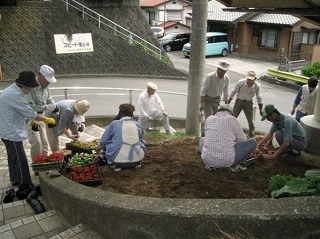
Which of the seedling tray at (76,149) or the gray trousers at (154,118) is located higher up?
the seedling tray at (76,149)

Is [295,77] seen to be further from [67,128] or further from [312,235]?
[312,235]

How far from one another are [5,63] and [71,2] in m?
5.76

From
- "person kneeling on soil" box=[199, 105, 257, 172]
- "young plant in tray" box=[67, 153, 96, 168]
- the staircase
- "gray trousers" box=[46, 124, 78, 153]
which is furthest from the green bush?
the staircase

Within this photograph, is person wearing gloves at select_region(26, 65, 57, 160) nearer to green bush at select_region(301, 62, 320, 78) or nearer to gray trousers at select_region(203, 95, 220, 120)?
gray trousers at select_region(203, 95, 220, 120)

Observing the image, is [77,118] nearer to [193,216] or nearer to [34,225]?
[34,225]

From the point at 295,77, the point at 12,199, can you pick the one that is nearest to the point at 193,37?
the point at 12,199

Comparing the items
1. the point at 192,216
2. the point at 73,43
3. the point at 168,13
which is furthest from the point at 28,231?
the point at 168,13

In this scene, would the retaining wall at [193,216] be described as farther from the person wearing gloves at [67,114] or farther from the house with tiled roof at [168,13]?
the house with tiled roof at [168,13]

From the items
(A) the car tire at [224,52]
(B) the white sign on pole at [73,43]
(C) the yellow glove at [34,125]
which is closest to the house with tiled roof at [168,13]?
(A) the car tire at [224,52]

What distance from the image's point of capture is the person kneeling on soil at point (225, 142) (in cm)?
475

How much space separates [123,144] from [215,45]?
88.1ft

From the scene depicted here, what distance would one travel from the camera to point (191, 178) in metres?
4.83

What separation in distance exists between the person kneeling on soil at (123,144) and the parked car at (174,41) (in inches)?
1127

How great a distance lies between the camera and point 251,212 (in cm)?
325
